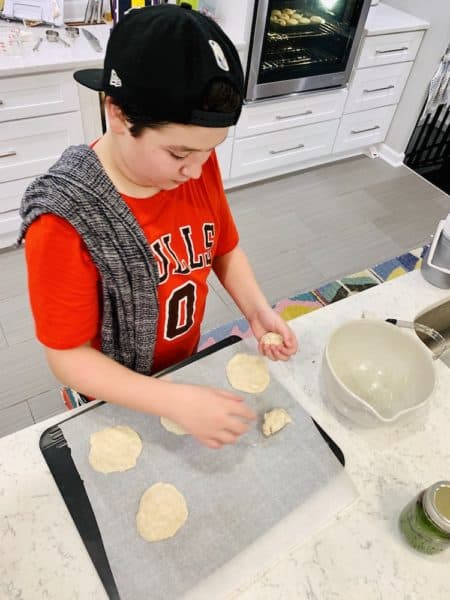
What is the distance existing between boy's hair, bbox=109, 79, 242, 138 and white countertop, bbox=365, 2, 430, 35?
2.19m

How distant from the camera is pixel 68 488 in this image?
1.98ft

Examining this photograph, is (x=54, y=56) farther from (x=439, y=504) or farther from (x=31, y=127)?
(x=439, y=504)

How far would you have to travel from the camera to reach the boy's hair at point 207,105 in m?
0.50

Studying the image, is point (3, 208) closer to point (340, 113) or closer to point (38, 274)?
point (38, 274)

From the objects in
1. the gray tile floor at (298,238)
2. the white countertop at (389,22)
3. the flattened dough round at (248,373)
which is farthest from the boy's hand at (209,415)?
the white countertop at (389,22)

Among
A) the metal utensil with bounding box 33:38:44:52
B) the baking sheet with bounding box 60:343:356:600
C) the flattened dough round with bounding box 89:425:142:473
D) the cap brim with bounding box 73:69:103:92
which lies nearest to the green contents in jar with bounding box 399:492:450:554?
the baking sheet with bounding box 60:343:356:600

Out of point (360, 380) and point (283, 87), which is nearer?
point (360, 380)

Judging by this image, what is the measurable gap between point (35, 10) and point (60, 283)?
177 centimetres

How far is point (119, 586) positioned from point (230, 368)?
34 cm

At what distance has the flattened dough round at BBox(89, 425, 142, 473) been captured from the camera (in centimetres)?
62

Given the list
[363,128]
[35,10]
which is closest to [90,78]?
[35,10]

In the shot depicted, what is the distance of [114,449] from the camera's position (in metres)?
0.63

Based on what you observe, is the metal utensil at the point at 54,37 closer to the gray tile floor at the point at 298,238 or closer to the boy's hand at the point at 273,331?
the gray tile floor at the point at 298,238

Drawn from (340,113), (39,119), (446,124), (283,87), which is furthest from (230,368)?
(446,124)
